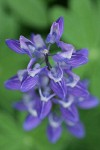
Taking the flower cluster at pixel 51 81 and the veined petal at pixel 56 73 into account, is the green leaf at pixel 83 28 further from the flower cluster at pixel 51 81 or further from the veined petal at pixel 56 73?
the veined petal at pixel 56 73

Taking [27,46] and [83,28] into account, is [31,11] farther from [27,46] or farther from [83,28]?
[27,46]

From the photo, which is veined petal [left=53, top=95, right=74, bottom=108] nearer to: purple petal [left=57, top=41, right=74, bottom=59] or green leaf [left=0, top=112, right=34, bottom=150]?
purple petal [left=57, top=41, right=74, bottom=59]

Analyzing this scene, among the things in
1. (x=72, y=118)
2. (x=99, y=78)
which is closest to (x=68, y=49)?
(x=72, y=118)

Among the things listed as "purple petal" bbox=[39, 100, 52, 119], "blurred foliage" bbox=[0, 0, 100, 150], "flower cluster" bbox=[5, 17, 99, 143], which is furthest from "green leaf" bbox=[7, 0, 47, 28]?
"purple petal" bbox=[39, 100, 52, 119]

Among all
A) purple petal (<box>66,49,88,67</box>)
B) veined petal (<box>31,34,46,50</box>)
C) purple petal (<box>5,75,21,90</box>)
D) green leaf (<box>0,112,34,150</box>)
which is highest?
veined petal (<box>31,34,46,50</box>)

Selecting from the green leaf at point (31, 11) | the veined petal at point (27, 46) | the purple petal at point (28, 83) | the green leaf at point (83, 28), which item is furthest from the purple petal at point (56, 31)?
the green leaf at point (31, 11)

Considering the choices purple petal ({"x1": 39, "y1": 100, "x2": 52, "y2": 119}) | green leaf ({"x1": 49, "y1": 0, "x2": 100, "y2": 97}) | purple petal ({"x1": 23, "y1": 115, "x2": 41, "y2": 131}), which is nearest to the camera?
purple petal ({"x1": 39, "y1": 100, "x2": 52, "y2": 119})

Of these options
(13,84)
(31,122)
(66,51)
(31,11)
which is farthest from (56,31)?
(31,11)
